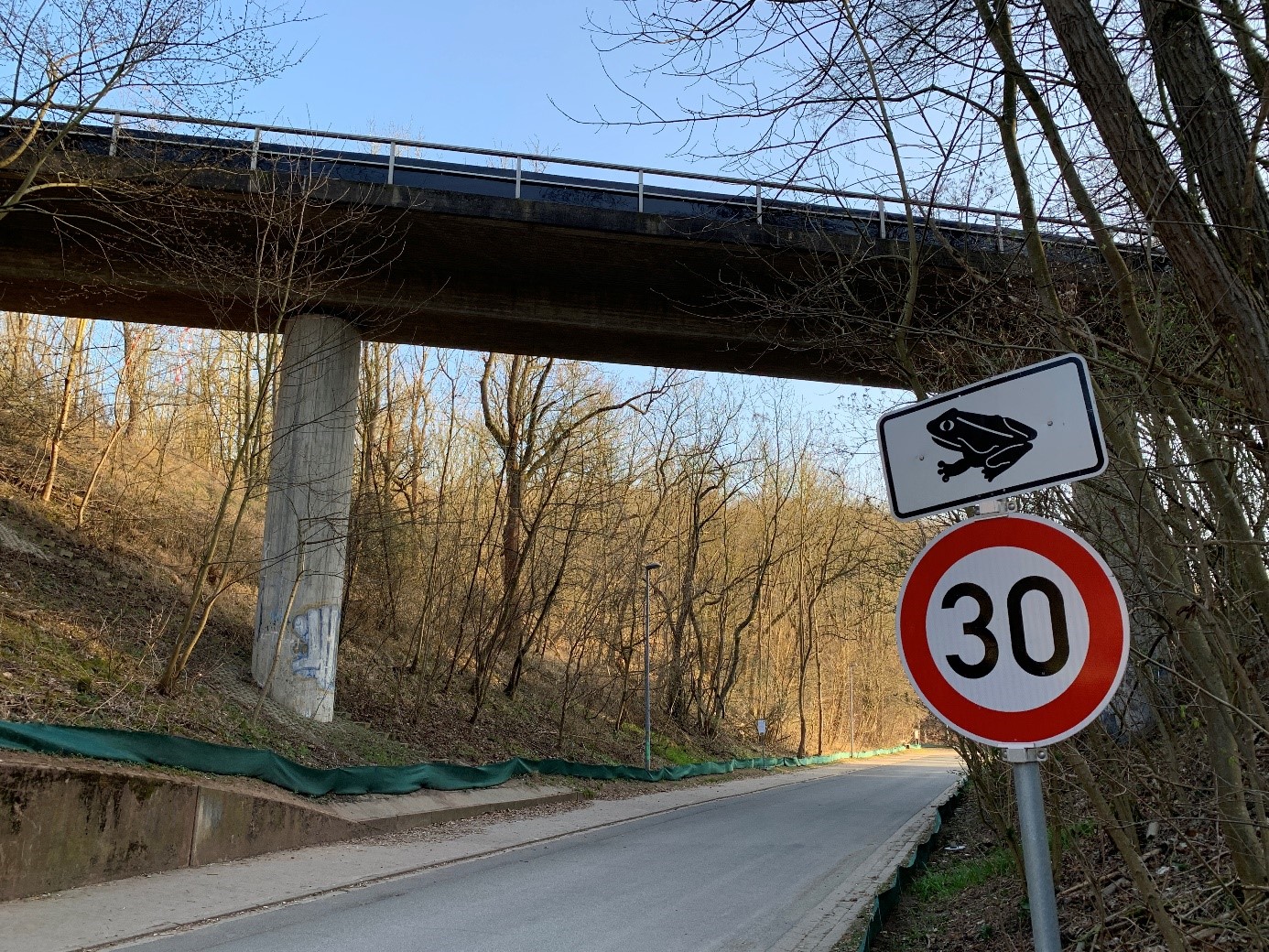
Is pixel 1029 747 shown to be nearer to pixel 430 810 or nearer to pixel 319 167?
pixel 430 810

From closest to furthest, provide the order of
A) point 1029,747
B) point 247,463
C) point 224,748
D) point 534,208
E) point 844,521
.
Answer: point 1029,747 → point 224,748 → point 247,463 → point 534,208 → point 844,521

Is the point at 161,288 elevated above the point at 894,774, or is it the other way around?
the point at 161,288

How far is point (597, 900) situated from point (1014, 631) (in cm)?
836

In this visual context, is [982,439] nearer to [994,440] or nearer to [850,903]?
[994,440]

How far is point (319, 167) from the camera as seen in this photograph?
16141mm

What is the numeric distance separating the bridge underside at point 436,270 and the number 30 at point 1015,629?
1106cm

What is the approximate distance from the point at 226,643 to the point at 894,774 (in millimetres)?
27296

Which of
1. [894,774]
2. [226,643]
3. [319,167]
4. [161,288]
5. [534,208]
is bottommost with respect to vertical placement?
[894,774]

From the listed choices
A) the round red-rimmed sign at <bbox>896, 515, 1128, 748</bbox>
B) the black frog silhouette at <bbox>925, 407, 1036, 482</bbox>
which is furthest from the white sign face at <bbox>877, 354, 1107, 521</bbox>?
the round red-rimmed sign at <bbox>896, 515, 1128, 748</bbox>

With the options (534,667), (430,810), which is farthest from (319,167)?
(534,667)

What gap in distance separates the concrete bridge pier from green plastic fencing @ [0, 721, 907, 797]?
2.45 metres

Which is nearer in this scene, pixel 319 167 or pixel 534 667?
pixel 319 167

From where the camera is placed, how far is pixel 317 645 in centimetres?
1686

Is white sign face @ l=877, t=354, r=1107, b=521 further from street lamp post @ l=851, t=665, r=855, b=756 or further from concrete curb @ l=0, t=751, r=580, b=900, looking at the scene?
street lamp post @ l=851, t=665, r=855, b=756
